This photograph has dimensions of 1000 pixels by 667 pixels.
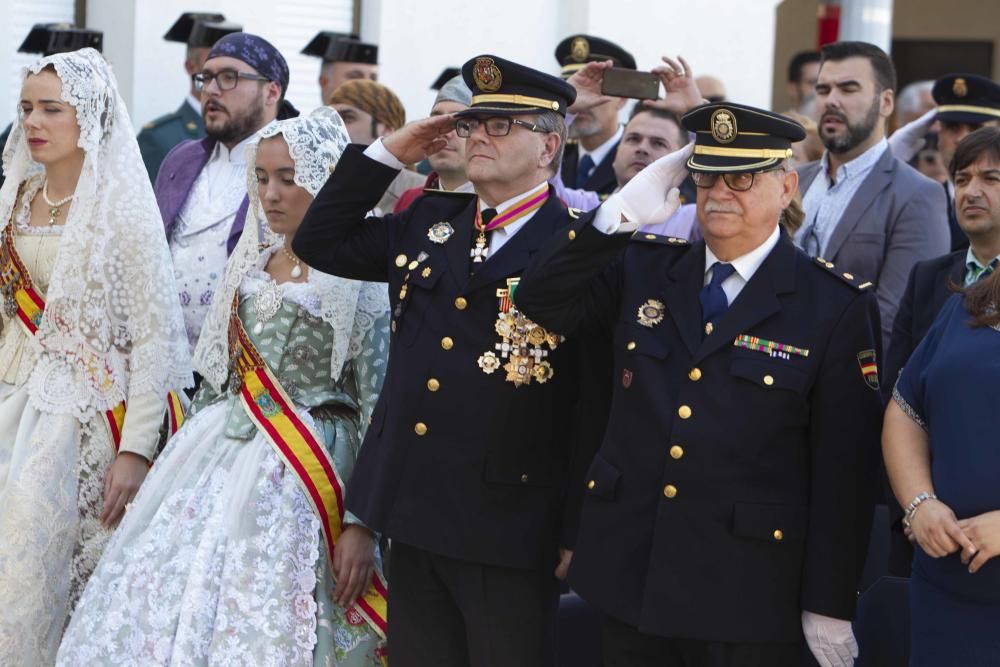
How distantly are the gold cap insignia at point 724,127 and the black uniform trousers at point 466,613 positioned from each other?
1.12 m

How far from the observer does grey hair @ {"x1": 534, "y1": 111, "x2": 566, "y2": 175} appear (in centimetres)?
383

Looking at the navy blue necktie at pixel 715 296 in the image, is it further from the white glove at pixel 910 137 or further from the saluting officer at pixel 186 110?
the saluting officer at pixel 186 110

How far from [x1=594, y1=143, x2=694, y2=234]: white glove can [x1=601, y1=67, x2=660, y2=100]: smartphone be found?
0.75m

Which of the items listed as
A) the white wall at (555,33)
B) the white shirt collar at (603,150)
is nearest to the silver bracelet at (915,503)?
the white shirt collar at (603,150)

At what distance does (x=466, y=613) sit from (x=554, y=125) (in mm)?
1196

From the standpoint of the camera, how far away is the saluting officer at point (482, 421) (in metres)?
3.76

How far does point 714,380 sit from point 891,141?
2999mm

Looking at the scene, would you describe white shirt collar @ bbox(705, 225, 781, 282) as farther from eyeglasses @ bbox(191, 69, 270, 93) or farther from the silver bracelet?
eyeglasses @ bbox(191, 69, 270, 93)

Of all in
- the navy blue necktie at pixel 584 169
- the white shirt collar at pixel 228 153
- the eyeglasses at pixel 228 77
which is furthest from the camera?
the navy blue necktie at pixel 584 169

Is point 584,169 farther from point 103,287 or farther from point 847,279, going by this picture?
point 847,279

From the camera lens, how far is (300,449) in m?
4.18

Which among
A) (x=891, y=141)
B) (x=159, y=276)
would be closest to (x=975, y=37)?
Result: (x=891, y=141)

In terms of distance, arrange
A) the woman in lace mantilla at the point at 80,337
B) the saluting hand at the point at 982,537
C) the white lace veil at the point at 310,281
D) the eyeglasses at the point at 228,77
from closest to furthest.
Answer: the saluting hand at the point at 982,537 < the white lace veil at the point at 310,281 < the woman in lace mantilla at the point at 80,337 < the eyeglasses at the point at 228,77

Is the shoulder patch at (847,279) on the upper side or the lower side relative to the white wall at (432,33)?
lower
